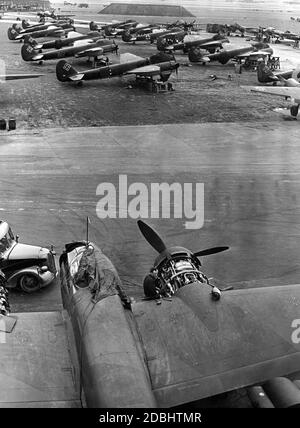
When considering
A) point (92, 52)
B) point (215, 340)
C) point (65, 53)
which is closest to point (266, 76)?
point (92, 52)

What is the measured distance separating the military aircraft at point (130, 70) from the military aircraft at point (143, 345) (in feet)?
132

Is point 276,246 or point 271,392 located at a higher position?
point 271,392

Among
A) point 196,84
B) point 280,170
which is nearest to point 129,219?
point 280,170

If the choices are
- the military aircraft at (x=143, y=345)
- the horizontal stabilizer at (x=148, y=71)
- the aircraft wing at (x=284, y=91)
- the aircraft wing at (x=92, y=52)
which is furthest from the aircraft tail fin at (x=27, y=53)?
the military aircraft at (x=143, y=345)

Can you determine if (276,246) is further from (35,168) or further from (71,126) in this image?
(71,126)

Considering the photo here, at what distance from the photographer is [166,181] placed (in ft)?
89.3

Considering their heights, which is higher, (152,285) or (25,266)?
(152,285)

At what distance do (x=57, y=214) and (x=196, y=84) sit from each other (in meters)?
36.7

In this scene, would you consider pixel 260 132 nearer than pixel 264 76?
Yes

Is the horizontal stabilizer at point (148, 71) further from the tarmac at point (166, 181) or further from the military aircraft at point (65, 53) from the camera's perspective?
the tarmac at point (166, 181)

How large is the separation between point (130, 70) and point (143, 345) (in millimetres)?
46224

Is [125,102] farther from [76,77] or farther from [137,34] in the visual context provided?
[137,34]

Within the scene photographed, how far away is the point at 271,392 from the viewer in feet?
35.2

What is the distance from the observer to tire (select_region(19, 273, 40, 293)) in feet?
55.2
